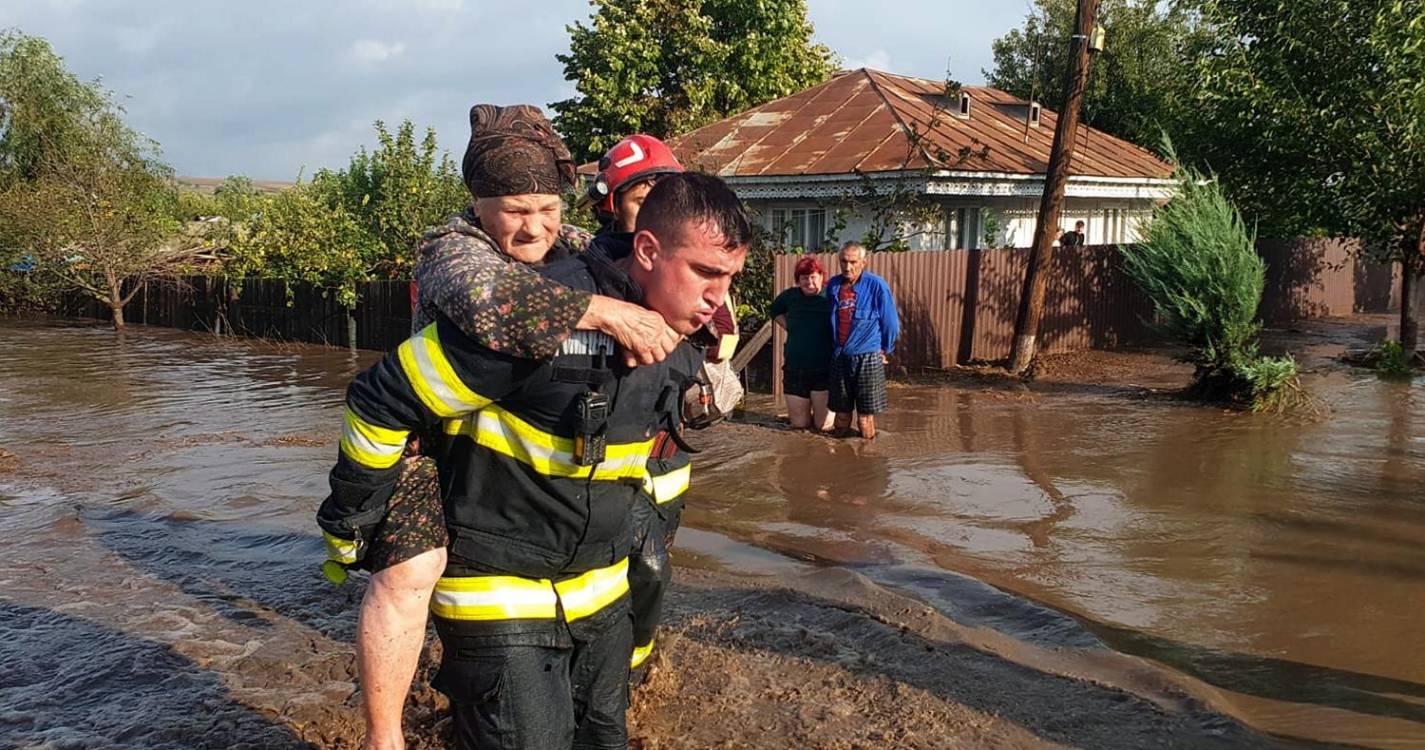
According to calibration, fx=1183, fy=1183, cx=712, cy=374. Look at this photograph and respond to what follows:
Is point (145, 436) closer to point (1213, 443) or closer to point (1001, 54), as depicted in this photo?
point (1213, 443)

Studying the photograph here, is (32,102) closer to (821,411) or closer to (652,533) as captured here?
(821,411)

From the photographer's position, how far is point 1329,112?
46.9 feet

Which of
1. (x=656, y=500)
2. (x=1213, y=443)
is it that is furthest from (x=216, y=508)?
(x=1213, y=443)

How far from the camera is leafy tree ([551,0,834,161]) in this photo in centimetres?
2739

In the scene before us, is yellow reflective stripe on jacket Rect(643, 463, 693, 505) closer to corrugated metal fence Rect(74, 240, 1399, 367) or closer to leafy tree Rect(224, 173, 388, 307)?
corrugated metal fence Rect(74, 240, 1399, 367)

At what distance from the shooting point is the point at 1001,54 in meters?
40.2

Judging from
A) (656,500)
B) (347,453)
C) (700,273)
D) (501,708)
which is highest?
(700,273)

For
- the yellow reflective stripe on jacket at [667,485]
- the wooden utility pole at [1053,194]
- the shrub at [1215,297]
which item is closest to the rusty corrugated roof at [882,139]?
the wooden utility pole at [1053,194]

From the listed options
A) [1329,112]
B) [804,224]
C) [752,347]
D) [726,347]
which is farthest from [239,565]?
[804,224]

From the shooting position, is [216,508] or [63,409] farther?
[63,409]

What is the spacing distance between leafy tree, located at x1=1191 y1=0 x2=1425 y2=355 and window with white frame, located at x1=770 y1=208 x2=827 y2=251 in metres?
5.80

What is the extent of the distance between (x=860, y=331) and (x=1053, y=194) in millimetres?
5571

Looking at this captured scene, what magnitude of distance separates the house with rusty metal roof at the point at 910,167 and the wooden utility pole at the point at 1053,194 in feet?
5.17

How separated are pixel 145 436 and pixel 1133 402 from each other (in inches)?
386
